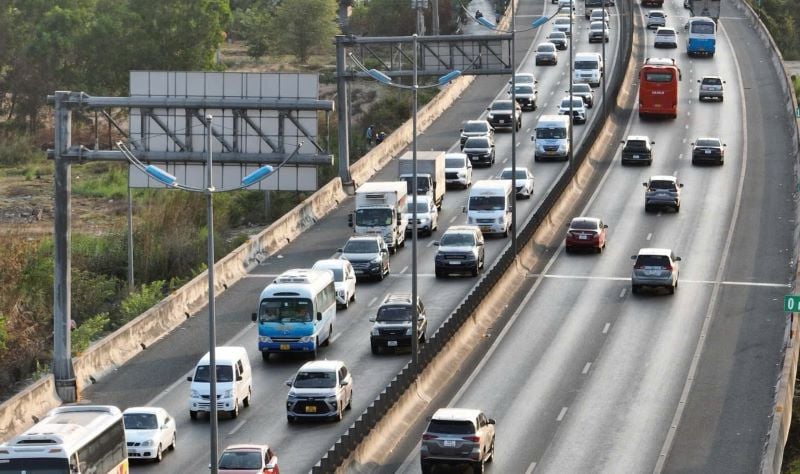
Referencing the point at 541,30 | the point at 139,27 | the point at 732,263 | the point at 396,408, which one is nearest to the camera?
the point at 396,408

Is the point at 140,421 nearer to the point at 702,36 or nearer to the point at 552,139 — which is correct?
→ the point at 552,139

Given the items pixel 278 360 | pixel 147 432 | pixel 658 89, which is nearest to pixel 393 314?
pixel 278 360

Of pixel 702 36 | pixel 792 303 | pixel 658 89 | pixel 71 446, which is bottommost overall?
pixel 71 446

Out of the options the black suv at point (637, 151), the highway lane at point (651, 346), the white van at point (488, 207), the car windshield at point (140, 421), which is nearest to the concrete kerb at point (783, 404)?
the highway lane at point (651, 346)

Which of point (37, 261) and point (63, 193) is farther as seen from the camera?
point (37, 261)

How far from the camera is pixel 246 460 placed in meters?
40.0

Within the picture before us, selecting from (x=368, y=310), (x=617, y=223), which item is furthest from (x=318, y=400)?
(x=617, y=223)

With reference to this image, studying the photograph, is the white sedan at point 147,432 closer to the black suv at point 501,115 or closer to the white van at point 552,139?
the white van at point 552,139

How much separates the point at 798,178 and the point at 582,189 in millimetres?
10585

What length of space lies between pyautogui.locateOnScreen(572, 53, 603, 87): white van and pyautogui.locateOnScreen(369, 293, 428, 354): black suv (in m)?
59.0

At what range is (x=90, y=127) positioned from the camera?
130m

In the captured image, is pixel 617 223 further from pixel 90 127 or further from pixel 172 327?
pixel 90 127

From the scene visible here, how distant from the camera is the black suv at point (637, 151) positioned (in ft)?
293

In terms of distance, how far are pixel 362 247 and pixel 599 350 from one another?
12546mm
